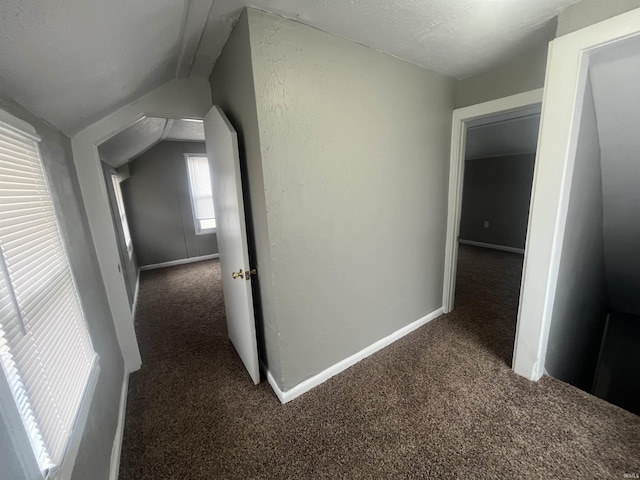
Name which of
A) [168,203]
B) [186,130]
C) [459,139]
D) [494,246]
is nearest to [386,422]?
[459,139]

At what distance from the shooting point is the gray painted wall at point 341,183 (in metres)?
1.33

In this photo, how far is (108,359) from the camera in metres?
1.56

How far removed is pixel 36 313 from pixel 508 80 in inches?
115

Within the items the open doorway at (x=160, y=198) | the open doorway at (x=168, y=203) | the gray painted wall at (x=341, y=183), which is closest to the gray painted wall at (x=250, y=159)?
the gray painted wall at (x=341, y=183)

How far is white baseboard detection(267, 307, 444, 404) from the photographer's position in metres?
1.66

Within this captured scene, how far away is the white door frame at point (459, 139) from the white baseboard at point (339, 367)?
0.51m

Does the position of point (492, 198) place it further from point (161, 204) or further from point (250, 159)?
point (161, 204)

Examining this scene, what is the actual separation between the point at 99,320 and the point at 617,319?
563cm

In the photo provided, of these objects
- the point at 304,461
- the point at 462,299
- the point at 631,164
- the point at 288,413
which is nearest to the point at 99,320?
the point at 288,413

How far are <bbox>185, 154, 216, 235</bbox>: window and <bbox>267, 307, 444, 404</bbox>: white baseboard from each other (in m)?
3.92

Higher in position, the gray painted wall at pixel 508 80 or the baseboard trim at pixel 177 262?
the gray painted wall at pixel 508 80

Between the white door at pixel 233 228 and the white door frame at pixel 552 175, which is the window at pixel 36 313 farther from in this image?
the white door frame at pixel 552 175

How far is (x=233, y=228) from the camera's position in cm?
166

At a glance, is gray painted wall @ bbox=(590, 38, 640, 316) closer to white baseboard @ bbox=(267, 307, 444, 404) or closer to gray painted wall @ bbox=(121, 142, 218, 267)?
white baseboard @ bbox=(267, 307, 444, 404)
